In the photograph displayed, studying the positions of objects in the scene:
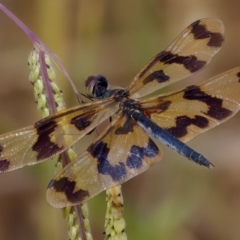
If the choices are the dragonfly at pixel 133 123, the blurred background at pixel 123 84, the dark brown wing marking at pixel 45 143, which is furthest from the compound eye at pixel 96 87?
the blurred background at pixel 123 84

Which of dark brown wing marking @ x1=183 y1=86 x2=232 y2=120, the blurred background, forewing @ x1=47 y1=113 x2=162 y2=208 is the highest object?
the blurred background

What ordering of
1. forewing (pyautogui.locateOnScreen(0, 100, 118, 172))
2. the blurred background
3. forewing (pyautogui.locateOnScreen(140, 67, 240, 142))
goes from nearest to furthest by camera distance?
forewing (pyautogui.locateOnScreen(0, 100, 118, 172)) < forewing (pyautogui.locateOnScreen(140, 67, 240, 142)) < the blurred background

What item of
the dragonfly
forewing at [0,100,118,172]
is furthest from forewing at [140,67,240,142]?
forewing at [0,100,118,172]

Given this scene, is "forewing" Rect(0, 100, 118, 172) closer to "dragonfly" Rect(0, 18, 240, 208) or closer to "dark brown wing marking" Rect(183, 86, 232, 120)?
"dragonfly" Rect(0, 18, 240, 208)

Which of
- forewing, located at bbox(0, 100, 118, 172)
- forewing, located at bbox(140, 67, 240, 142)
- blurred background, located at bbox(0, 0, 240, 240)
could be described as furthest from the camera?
blurred background, located at bbox(0, 0, 240, 240)

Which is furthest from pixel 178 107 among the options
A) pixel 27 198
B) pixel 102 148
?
pixel 27 198

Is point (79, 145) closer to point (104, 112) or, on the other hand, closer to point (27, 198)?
point (27, 198)

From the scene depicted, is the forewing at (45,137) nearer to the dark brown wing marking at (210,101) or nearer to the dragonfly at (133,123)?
the dragonfly at (133,123)

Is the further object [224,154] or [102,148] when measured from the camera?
[224,154]
